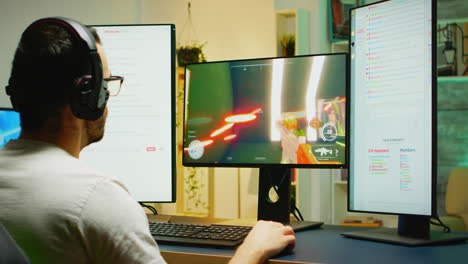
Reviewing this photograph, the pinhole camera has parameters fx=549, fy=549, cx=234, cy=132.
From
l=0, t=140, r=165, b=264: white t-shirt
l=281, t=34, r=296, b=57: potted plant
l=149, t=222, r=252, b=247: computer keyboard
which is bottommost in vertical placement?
l=149, t=222, r=252, b=247: computer keyboard

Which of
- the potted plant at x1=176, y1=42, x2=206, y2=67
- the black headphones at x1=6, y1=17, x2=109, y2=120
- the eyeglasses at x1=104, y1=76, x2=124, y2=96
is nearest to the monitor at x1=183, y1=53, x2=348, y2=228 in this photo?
the eyeglasses at x1=104, y1=76, x2=124, y2=96

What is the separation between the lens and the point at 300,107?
1591 millimetres

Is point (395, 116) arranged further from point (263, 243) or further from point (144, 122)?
point (144, 122)

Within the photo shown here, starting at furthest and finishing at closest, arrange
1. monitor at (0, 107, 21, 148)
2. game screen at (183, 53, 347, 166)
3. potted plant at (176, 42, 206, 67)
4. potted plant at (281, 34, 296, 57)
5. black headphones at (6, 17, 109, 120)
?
potted plant at (176, 42, 206, 67), potted plant at (281, 34, 296, 57), monitor at (0, 107, 21, 148), game screen at (183, 53, 347, 166), black headphones at (6, 17, 109, 120)

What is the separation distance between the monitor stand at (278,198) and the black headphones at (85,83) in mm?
711

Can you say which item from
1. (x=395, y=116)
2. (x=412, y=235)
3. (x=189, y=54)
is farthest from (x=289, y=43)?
(x=412, y=235)

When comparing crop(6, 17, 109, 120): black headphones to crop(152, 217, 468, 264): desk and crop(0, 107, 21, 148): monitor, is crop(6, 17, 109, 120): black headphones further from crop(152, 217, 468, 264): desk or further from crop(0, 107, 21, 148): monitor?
crop(0, 107, 21, 148): monitor

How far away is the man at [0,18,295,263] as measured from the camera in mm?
821

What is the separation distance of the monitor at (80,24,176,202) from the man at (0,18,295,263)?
2.59 feet

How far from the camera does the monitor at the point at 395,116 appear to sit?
1415 mm

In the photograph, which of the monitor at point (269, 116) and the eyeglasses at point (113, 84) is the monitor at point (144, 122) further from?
the eyeglasses at point (113, 84)

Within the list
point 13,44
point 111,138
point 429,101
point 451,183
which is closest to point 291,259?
point 429,101

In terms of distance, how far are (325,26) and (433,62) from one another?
2688 mm

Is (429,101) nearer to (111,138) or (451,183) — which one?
(111,138)
